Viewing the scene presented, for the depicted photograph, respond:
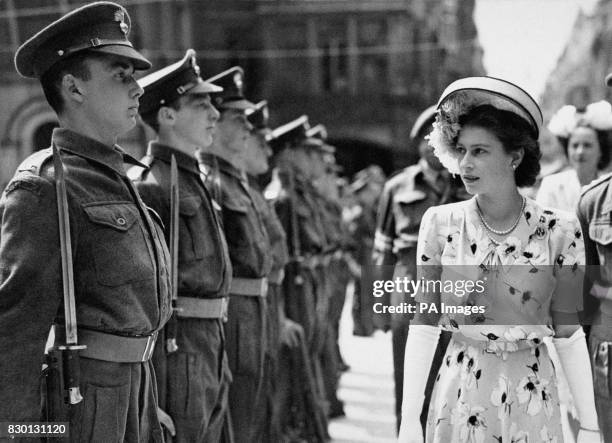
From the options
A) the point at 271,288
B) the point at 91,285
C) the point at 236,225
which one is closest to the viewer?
the point at 91,285

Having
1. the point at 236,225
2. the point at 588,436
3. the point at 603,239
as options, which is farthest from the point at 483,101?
the point at 236,225

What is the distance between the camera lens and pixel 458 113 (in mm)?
3199

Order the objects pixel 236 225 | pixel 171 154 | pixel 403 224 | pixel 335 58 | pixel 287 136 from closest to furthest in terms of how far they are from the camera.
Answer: pixel 171 154, pixel 236 225, pixel 403 224, pixel 287 136, pixel 335 58

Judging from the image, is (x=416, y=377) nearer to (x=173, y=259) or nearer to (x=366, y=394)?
(x=173, y=259)

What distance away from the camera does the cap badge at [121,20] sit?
3238 millimetres

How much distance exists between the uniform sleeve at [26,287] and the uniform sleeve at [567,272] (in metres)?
1.81

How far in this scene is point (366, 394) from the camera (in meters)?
8.80

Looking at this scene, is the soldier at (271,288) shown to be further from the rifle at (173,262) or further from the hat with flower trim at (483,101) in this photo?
the hat with flower trim at (483,101)

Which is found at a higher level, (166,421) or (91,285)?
(91,285)

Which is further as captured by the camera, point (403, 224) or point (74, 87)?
point (403, 224)

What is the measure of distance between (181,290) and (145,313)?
40.6 inches

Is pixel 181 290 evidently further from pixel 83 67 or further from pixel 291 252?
pixel 291 252

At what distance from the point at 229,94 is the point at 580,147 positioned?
251 cm

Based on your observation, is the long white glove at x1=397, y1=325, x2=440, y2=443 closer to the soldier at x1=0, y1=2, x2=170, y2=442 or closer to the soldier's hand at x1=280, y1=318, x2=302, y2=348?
the soldier at x1=0, y1=2, x2=170, y2=442
